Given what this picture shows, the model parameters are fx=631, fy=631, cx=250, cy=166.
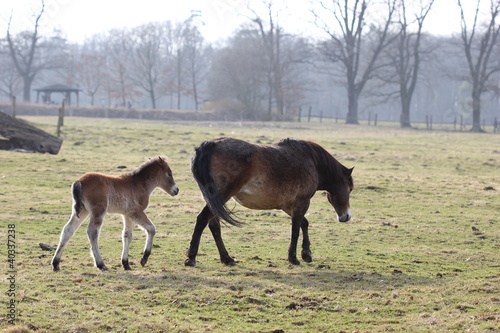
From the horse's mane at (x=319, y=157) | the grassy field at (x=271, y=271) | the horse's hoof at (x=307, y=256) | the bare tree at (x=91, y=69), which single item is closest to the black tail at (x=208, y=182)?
the grassy field at (x=271, y=271)

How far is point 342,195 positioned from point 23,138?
14037 millimetres

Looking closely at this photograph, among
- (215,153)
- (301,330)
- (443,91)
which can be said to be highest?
(443,91)

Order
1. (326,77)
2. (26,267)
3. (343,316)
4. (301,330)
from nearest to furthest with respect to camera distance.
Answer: (301,330) → (343,316) → (26,267) → (326,77)

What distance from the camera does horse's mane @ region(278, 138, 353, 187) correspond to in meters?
9.34

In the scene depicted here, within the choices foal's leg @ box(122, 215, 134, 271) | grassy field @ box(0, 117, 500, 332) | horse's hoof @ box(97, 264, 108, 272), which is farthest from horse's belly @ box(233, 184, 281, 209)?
horse's hoof @ box(97, 264, 108, 272)

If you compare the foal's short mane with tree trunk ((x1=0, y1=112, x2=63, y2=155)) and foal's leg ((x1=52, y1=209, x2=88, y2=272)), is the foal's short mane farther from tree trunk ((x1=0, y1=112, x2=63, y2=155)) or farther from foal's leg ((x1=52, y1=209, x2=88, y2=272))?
tree trunk ((x1=0, y1=112, x2=63, y2=155))

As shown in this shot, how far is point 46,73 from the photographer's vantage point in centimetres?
12044

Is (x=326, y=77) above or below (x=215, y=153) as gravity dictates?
above

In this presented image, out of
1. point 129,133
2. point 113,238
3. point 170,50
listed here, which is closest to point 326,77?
point 170,50

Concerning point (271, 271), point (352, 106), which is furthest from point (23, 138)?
point (352, 106)

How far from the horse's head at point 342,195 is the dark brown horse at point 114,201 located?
260 cm

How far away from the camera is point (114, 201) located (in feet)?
25.9

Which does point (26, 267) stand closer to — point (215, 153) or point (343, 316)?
point (215, 153)

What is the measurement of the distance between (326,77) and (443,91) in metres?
22.1
